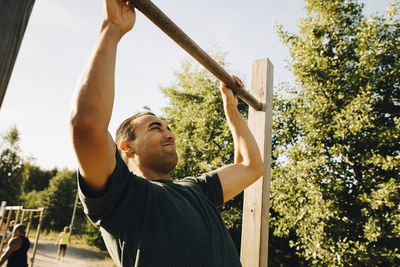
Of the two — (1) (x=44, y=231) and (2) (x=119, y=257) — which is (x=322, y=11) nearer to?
(2) (x=119, y=257)

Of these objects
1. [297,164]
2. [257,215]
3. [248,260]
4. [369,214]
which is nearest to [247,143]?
[257,215]

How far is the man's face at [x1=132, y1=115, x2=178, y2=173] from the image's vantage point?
1697mm

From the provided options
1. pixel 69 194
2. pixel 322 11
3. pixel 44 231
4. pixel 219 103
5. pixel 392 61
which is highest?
pixel 322 11

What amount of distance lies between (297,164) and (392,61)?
4953mm

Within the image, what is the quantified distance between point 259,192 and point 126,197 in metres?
1.20

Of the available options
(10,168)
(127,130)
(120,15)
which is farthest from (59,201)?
(120,15)

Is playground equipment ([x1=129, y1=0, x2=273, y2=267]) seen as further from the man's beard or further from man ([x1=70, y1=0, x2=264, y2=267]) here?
the man's beard

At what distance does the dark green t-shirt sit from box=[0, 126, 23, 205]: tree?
115 feet

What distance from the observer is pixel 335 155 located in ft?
24.8

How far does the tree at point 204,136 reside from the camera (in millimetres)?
10352

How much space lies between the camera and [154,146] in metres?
1.73

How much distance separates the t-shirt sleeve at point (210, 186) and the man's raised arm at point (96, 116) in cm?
77

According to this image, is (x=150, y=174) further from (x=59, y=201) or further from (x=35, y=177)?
(x=35, y=177)

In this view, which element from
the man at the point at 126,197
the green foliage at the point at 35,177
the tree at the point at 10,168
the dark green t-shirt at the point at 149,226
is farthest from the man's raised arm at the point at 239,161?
the green foliage at the point at 35,177
